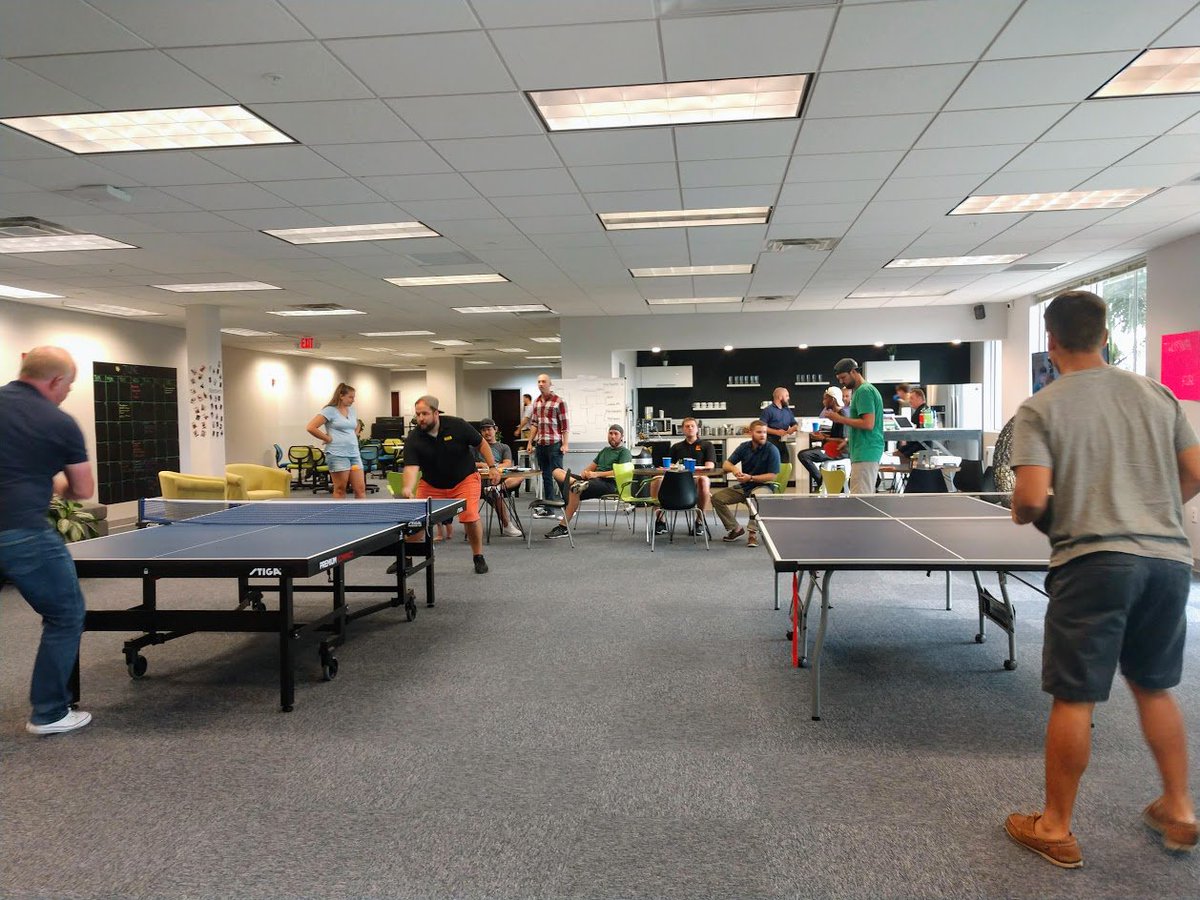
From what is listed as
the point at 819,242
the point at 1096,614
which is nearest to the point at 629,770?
the point at 1096,614

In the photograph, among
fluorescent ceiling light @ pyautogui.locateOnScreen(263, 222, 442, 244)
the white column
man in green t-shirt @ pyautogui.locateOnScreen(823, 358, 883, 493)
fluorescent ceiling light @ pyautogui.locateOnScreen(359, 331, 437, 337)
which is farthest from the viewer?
fluorescent ceiling light @ pyautogui.locateOnScreen(359, 331, 437, 337)

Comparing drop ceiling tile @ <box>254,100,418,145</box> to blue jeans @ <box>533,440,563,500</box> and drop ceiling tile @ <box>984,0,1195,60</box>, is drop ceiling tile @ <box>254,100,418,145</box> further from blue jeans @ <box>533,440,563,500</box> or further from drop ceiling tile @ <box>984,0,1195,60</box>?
blue jeans @ <box>533,440,563,500</box>

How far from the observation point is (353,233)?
6.51 meters

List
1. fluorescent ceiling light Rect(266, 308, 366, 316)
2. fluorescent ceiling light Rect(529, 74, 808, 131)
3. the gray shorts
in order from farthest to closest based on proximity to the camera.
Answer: fluorescent ceiling light Rect(266, 308, 366, 316), fluorescent ceiling light Rect(529, 74, 808, 131), the gray shorts

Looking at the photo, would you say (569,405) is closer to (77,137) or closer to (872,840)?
(77,137)

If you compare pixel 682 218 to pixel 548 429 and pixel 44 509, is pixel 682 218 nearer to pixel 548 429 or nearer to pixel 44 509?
pixel 548 429

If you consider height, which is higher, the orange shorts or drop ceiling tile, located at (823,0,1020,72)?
drop ceiling tile, located at (823,0,1020,72)

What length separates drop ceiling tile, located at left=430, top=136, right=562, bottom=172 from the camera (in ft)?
14.1

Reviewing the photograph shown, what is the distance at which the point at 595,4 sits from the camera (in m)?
2.87

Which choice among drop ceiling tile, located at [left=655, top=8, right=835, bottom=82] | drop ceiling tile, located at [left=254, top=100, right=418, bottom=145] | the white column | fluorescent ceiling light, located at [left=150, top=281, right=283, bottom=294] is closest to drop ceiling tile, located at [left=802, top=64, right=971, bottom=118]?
drop ceiling tile, located at [left=655, top=8, right=835, bottom=82]

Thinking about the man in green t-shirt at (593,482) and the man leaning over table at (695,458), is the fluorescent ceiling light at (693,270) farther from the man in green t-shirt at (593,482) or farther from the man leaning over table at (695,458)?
the man in green t-shirt at (593,482)

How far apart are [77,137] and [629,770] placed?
458cm

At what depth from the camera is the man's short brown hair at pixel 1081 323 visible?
7.12ft

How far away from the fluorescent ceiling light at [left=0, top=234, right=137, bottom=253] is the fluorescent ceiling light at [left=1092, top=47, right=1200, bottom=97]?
7.42 metres
